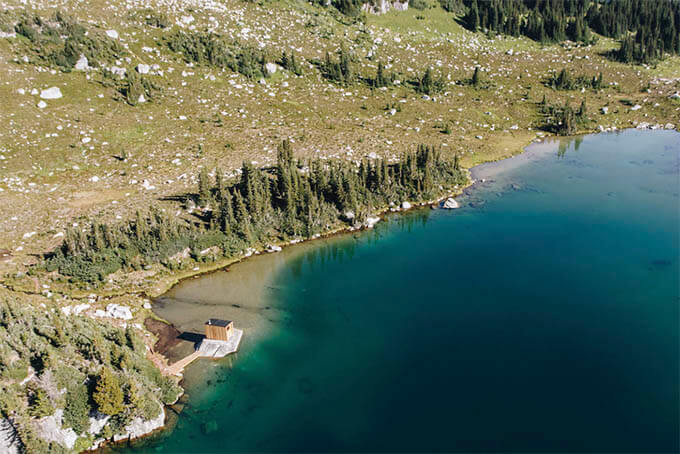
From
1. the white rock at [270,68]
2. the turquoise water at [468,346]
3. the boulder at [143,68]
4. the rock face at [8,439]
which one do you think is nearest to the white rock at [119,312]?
the turquoise water at [468,346]

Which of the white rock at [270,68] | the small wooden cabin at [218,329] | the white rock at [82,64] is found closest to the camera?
the small wooden cabin at [218,329]

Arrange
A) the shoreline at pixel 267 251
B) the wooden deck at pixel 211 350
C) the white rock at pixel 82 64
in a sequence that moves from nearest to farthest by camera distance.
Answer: the wooden deck at pixel 211 350
the shoreline at pixel 267 251
the white rock at pixel 82 64

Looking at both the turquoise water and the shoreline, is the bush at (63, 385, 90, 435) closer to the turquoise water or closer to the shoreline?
the turquoise water

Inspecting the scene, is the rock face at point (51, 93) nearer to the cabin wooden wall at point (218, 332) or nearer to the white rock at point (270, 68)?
the white rock at point (270, 68)

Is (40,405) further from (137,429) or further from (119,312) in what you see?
(119,312)

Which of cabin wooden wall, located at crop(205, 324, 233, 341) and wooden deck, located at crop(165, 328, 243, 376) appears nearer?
wooden deck, located at crop(165, 328, 243, 376)

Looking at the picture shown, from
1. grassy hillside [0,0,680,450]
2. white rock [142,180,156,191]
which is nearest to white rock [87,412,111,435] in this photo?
grassy hillside [0,0,680,450]
